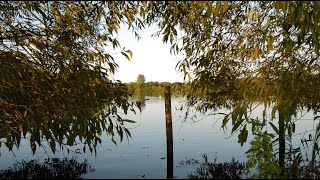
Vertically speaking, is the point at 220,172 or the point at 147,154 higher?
the point at 220,172

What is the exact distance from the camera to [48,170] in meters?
11.6

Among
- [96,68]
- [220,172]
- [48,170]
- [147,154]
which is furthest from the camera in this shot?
[147,154]

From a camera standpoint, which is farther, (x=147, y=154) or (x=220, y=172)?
(x=147, y=154)

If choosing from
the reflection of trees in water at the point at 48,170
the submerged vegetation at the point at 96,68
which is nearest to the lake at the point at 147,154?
the reflection of trees in water at the point at 48,170

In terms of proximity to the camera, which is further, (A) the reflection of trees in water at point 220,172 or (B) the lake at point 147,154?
(B) the lake at point 147,154

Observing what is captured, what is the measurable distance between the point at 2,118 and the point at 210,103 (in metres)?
6.98

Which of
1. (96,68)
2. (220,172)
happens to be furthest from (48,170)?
(96,68)

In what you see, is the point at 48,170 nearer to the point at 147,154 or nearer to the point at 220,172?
the point at 220,172

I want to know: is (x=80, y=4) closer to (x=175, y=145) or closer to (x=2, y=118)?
(x=2, y=118)

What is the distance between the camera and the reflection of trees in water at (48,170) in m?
11.1

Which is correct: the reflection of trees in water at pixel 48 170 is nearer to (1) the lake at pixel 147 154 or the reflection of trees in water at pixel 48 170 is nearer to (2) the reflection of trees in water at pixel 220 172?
(1) the lake at pixel 147 154

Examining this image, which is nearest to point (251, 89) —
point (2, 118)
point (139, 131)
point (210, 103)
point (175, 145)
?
point (2, 118)

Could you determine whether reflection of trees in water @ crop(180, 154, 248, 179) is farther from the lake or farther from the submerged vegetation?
the submerged vegetation

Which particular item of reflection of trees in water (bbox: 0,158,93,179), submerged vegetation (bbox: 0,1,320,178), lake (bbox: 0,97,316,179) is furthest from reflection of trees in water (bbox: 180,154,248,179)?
submerged vegetation (bbox: 0,1,320,178)
